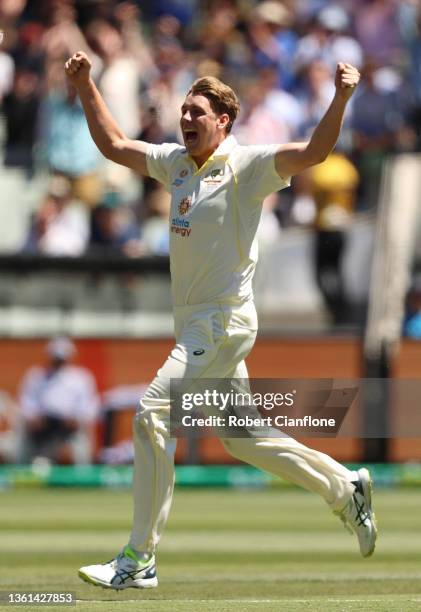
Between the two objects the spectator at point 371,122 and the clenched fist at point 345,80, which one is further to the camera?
the spectator at point 371,122

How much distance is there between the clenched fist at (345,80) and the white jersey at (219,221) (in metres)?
0.40

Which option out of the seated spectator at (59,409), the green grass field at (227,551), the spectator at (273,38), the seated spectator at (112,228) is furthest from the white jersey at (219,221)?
the spectator at (273,38)

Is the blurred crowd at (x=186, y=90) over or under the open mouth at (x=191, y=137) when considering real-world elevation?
over

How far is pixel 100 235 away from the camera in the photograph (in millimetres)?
16109

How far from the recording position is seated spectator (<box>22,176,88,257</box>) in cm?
1595

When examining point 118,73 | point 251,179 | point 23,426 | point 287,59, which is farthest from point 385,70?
point 251,179

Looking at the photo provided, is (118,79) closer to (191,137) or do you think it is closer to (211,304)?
(191,137)

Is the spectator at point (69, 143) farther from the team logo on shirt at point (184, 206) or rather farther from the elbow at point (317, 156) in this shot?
the elbow at point (317, 156)

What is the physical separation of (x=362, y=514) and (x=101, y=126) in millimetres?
2004

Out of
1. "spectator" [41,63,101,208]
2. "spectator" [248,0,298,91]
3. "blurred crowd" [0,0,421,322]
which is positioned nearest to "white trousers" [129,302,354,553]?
"blurred crowd" [0,0,421,322]

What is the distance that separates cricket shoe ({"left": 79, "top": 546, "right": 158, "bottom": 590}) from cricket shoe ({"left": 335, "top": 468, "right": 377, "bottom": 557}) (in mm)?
901

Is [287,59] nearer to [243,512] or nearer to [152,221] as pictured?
[152,221]

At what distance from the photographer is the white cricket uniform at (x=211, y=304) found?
6465mm

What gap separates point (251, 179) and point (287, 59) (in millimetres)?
11151
